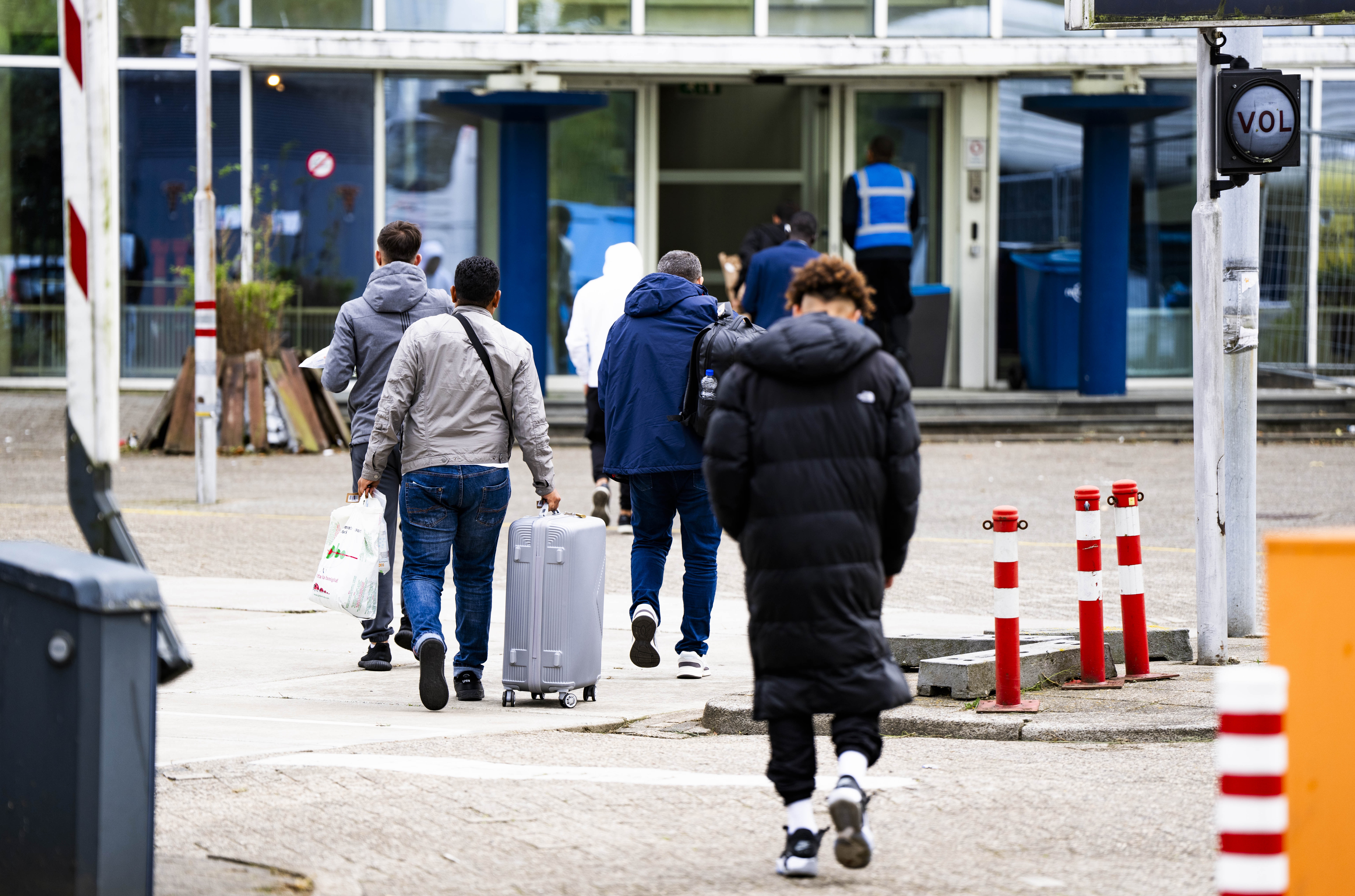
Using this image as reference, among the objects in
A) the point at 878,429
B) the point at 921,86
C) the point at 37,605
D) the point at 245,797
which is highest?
the point at 921,86

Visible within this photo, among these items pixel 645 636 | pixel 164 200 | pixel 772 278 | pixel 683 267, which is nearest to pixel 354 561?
pixel 645 636

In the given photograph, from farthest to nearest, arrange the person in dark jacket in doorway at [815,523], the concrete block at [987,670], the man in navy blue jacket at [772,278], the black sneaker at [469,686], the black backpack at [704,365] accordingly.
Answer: the man in navy blue jacket at [772,278]
the black backpack at [704,365]
the black sneaker at [469,686]
the concrete block at [987,670]
the person in dark jacket in doorway at [815,523]

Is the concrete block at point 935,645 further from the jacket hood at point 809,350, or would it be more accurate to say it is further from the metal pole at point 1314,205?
the metal pole at point 1314,205

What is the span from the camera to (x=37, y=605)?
4012 millimetres

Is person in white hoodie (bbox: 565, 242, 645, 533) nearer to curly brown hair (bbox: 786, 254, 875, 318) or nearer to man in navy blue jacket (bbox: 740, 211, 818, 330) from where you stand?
man in navy blue jacket (bbox: 740, 211, 818, 330)

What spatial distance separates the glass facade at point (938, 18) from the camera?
19.6 m

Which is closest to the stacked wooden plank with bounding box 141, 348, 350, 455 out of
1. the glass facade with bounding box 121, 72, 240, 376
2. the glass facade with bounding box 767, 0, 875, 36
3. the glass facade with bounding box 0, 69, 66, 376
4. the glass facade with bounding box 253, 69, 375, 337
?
the glass facade with bounding box 253, 69, 375, 337

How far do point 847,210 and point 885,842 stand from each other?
41.6 feet

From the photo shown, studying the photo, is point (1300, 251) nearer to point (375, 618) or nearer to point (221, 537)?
point (221, 537)

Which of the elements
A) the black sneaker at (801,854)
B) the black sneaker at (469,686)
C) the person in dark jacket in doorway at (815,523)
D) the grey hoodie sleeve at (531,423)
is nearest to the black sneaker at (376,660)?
the black sneaker at (469,686)

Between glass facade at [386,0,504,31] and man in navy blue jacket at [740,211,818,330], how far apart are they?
6750 millimetres

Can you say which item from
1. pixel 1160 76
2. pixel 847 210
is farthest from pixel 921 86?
pixel 847 210

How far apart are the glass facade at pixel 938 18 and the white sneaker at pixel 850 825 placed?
52.6ft

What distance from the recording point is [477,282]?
24.3ft
